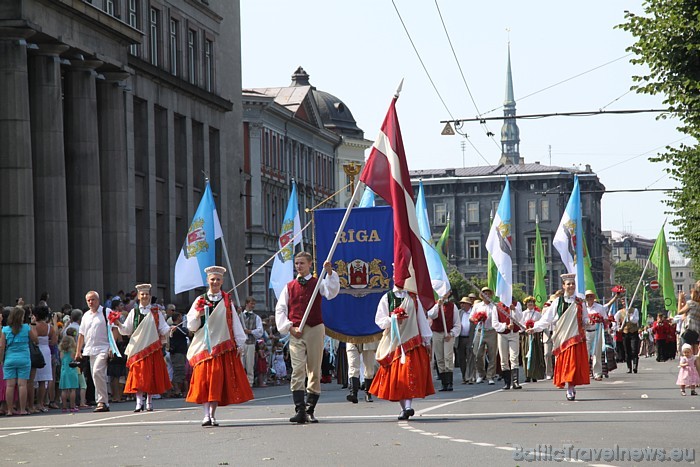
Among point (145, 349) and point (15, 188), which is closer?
point (145, 349)

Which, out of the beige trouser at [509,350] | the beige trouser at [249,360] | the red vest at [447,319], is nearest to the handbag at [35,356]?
the beige trouser at [509,350]

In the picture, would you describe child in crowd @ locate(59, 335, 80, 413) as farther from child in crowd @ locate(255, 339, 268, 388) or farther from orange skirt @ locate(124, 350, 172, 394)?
child in crowd @ locate(255, 339, 268, 388)

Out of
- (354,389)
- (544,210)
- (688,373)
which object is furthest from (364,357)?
(544,210)

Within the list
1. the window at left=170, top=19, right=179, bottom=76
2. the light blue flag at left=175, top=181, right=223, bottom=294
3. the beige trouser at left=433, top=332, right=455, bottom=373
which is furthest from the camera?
the window at left=170, top=19, right=179, bottom=76

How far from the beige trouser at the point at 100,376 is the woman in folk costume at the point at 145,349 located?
74 cm

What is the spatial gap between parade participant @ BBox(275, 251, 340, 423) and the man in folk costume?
5.66 metres

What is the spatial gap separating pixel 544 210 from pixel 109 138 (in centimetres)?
11398

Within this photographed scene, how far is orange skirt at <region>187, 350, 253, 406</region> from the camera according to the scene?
1752 centimetres

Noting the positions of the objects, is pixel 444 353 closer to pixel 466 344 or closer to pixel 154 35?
pixel 466 344

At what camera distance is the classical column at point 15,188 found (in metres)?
32.8

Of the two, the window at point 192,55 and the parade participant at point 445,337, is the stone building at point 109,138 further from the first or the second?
the parade participant at point 445,337

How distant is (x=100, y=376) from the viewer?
22.5m

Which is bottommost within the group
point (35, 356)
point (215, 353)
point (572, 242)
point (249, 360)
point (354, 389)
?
point (354, 389)

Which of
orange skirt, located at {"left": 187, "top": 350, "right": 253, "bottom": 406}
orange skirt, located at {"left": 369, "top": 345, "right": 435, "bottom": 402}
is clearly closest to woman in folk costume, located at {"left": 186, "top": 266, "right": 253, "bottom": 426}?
orange skirt, located at {"left": 187, "top": 350, "right": 253, "bottom": 406}
